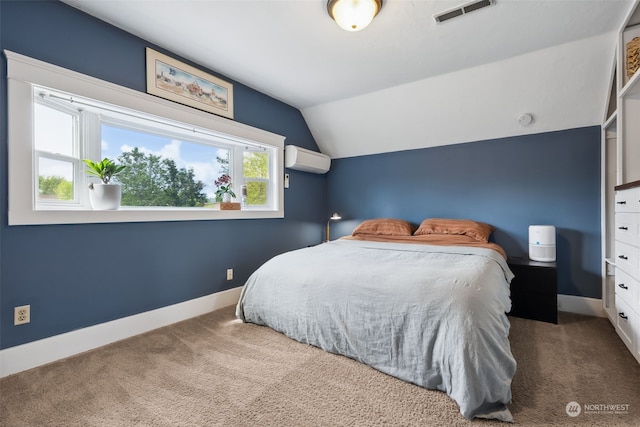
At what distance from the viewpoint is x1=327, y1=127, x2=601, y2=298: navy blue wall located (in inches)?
113

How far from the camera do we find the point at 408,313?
64.2 inches

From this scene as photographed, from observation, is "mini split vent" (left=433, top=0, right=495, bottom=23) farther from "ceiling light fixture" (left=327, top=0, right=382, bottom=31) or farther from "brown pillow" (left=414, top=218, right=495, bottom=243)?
"brown pillow" (left=414, top=218, right=495, bottom=243)

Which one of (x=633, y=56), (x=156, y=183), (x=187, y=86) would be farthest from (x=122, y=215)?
(x=633, y=56)

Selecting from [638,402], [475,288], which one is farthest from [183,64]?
[638,402]

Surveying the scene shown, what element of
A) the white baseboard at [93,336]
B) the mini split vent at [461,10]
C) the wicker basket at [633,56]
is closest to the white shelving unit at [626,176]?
the wicker basket at [633,56]

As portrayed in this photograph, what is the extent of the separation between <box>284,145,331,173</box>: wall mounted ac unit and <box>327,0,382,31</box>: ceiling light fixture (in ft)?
6.21

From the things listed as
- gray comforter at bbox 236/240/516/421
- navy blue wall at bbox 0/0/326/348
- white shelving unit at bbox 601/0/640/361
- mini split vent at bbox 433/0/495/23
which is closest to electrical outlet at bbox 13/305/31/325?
navy blue wall at bbox 0/0/326/348

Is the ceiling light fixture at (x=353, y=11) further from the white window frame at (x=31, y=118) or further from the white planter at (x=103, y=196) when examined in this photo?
the white planter at (x=103, y=196)

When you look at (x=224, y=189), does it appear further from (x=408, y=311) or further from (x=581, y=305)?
(x=581, y=305)

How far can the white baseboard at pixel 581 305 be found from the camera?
2.78 m

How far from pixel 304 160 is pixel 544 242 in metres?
2.84

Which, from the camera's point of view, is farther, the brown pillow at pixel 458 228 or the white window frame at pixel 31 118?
the brown pillow at pixel 458 228

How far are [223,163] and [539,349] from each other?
3.37 metres

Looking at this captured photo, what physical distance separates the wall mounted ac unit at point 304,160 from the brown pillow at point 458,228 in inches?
65.3
